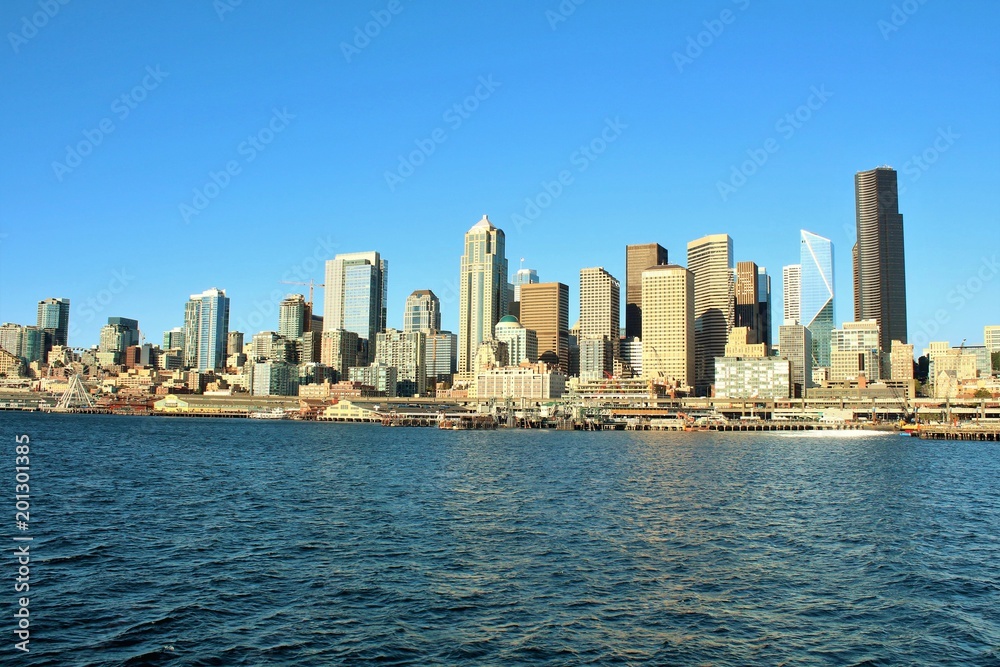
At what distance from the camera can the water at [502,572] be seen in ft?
83.3

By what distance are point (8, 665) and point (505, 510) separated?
3180cm

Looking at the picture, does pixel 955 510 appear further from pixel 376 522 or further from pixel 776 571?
pixel 376 522

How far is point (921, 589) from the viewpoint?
33062 millimetres

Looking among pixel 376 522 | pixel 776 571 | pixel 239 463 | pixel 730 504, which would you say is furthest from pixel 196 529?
pixel 239 463

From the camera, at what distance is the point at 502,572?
113ft

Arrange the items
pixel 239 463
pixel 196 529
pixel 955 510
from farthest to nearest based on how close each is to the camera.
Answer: pixel 239 463 < pixel 955 510 < pixel 196 529

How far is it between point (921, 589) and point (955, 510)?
2578 cm

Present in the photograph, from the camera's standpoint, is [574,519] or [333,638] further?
[574,519]

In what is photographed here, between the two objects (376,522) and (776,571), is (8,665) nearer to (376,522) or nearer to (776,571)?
(376,522)

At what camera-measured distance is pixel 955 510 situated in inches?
2157

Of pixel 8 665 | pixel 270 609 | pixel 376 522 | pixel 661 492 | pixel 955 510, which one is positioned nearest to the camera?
pixel 8 665

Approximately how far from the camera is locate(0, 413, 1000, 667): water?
999 inches

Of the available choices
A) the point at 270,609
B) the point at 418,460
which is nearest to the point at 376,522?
the point at 270,609

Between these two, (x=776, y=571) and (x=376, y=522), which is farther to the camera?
(x=376, y=522)
